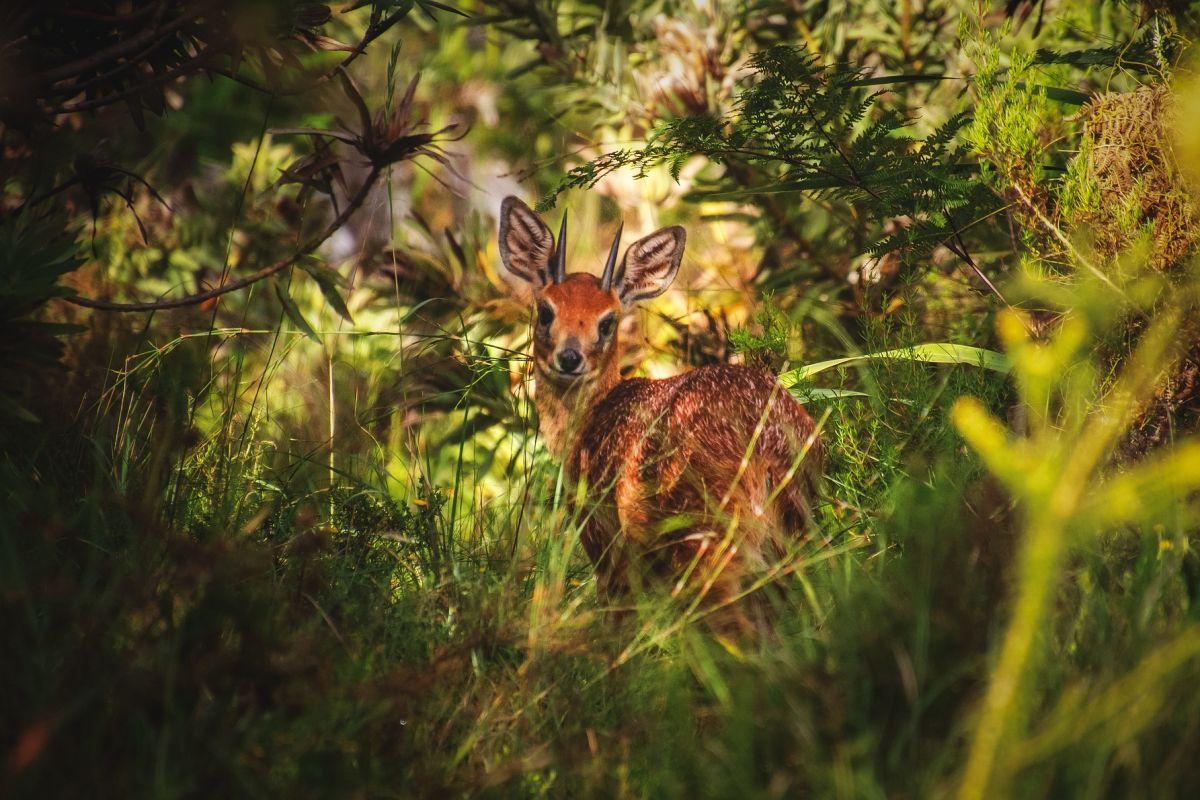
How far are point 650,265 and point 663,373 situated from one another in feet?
2.43


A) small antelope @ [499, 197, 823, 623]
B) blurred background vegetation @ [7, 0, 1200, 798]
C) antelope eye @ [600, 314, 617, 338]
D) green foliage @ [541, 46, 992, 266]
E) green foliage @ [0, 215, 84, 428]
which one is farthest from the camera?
antelope eye @ [600, 314, 617, 338]

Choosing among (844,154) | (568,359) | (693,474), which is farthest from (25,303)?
(844,154)

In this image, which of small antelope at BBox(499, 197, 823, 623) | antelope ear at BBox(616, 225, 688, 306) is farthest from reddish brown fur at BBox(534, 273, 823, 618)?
antelope ear at BBox(616, 225, 688, 306)

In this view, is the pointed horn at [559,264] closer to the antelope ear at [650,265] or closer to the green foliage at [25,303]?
the antelope ear at [650,265]

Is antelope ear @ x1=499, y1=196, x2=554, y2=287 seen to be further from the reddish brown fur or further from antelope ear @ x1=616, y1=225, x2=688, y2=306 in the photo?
the reddish brown fur

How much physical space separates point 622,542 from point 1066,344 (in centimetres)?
173

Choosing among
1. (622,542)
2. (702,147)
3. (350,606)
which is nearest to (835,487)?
(622,542)

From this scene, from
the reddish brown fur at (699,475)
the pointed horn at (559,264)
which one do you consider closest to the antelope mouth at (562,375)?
the pointed horn at (559,264)

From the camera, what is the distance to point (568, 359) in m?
4.12

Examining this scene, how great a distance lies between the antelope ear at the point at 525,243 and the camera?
14.1 ft

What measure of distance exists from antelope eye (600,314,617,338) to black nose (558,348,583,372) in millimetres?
167

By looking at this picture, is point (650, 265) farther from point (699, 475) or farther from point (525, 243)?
point (699, 475)

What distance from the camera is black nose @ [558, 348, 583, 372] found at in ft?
13.5

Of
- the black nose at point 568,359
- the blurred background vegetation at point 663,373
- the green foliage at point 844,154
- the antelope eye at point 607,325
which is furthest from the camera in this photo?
the antelope eye at point 607,325
